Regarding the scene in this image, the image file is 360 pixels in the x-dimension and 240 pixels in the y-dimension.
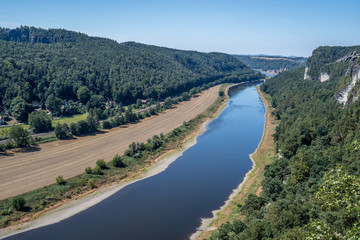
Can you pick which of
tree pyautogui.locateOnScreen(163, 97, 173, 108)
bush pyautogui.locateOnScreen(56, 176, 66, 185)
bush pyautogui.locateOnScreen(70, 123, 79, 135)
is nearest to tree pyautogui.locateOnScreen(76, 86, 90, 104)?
tree pyautogui.locateOnScreen(163, 97, 173, 108)

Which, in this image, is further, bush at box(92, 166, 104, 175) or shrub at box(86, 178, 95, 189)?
bush at box(92, 166, 104, 175)

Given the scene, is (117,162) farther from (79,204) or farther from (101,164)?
(79,204)

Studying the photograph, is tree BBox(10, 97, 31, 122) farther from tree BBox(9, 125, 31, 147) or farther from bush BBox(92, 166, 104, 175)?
bush BBox(92, 166, 104, 175)

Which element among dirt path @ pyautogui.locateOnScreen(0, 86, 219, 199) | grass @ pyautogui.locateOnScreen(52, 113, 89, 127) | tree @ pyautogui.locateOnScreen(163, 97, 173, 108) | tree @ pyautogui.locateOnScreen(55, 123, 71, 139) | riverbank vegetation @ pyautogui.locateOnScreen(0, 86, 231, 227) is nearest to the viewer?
riverbank vegetation @ pyautogui.locateOnScreen(0, 86, 231, 227)

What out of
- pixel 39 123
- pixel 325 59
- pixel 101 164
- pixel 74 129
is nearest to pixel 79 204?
pixel 101 164

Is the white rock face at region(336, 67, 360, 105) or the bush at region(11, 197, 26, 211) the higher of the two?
the white rock face at region(336, 67, 360, 105)

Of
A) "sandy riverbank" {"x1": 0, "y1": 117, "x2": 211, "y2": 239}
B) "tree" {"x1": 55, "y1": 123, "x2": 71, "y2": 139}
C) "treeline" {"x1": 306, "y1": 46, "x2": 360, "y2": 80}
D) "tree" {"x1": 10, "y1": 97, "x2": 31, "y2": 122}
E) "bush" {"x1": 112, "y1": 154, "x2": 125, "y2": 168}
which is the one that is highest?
"treeline" {"x1": 306, "y1": 46, "x2": 360, "y2": 80}
